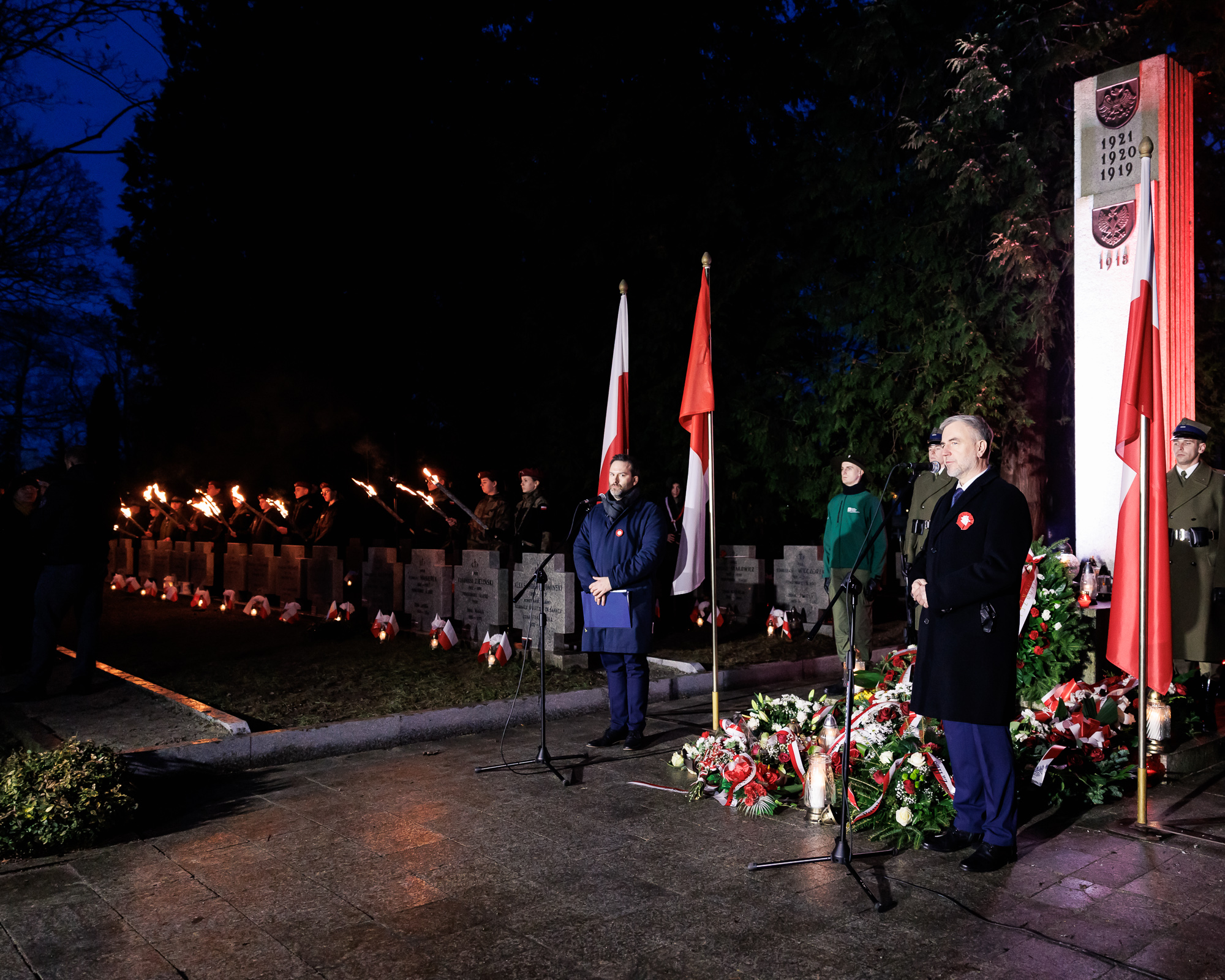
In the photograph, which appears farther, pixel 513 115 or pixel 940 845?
pixel 513 115

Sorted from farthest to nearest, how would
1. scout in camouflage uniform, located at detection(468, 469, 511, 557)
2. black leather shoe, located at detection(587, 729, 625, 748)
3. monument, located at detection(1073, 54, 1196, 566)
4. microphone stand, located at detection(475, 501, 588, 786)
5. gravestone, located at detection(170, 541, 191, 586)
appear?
gravestone, located at detection(170, 541, 191, 586)
scout in camouflage uniform, located at detection(468, 469, 511, 557)
monument, located at detection(1073, 54, 1196, 566)
black leather shoe, located at detection(587, 729, 625, 748)
microphone stand, located at detection(475, 501, 588, 786)

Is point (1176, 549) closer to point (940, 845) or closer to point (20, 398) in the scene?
point (940, 845)

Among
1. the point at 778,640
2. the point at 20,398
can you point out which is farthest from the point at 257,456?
the point at 778,640

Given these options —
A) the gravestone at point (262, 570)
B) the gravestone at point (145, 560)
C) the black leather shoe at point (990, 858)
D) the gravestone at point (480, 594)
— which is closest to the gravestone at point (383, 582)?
the gravestone at point (480, 594)

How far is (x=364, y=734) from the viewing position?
751cm

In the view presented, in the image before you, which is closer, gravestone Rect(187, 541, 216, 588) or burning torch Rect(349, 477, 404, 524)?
burning torch Rect(349, 477, 404, 524)

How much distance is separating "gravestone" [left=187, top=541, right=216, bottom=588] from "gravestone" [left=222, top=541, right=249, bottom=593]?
2.08 feet

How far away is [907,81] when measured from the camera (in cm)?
1600

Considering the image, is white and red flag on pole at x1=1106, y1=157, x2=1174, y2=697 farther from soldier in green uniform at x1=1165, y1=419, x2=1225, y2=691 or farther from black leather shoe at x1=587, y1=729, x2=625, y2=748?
black leather shoe at x1=587, y1=729, x2=625, y2=748

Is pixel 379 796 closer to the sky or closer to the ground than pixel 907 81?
closer to the ground

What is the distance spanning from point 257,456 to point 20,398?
650 centimetres

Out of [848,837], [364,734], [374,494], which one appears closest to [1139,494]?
[848,837]

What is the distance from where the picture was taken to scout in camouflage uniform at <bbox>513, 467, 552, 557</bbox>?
11.9 m

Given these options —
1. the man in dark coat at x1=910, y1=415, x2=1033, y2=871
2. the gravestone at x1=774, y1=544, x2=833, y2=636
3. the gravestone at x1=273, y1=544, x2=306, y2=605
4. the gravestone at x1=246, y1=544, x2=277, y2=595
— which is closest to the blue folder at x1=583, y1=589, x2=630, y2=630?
the man in dark coat at x1=910, y1=415, x2=1033, y2=871
